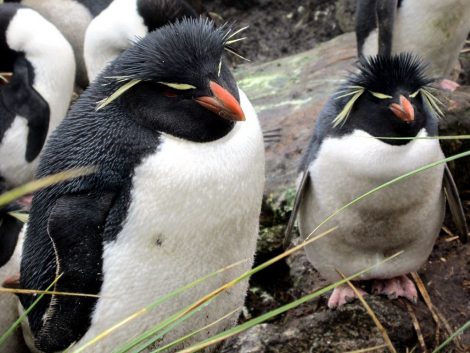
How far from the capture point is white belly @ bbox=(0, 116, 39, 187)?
4254 millimetres

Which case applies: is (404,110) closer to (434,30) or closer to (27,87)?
(434,30)

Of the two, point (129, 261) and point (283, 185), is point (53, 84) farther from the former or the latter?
point (129, 261)

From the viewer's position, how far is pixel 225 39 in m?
2.16

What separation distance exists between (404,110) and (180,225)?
1.01 m

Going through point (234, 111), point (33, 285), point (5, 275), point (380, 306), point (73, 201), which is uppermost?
point (234, 111)

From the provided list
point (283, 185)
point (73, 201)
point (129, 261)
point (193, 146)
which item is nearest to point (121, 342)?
point (129, 261)

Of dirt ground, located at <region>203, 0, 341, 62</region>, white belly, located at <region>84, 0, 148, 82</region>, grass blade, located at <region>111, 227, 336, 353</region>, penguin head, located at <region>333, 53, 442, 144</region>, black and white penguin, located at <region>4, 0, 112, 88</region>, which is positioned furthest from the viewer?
dirt ground, located at <region>203, 0, 341, 62</region>

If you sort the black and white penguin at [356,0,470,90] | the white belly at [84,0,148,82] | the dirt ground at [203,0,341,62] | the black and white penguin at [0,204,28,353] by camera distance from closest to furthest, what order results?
1. the black and white penguin at [0,204,28,353]
2. the black and white penguin at [356,0,470,90]
3. the white belly at [84,0,148,82]
4. the dirt ground at [203,0,341,62]

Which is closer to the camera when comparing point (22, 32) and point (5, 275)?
point (5, 275)

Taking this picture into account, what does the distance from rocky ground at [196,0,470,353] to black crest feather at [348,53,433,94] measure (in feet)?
1.74

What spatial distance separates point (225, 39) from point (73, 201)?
590 mm

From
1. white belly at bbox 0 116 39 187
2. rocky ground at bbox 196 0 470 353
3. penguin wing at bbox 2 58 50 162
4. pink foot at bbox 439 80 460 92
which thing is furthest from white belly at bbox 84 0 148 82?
pink foot at bbox 439 80 460 92

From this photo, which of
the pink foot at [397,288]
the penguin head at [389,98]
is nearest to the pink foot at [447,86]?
the penguin head at [389,98]

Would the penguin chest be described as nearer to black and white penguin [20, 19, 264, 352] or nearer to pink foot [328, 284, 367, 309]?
black and white penguin [20, 19, 264, 352]
